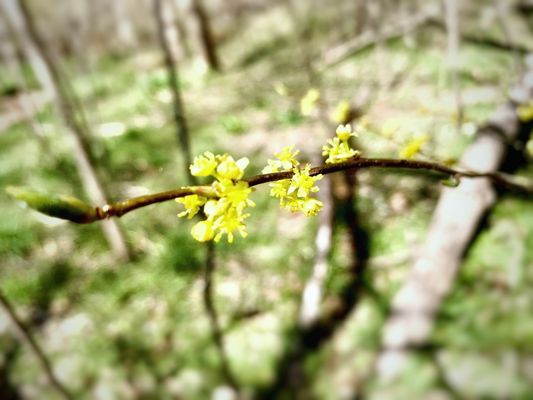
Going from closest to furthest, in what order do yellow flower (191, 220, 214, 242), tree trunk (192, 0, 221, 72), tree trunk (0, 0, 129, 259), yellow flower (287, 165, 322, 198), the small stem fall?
the small stem, yellow flower (191, 220, 214, 242), yellow flower (287, 165, 322, 198), tree trunk (0, 0, 129, 259), tree trunk (192, 0, 221, 72)

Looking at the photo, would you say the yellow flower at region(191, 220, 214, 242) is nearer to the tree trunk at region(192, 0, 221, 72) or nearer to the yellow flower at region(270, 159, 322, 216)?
the yellow flower at region(270, 159, 322, 216)

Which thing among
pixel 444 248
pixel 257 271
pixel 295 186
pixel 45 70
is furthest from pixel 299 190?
pixel 257 271

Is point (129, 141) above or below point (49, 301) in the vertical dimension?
above

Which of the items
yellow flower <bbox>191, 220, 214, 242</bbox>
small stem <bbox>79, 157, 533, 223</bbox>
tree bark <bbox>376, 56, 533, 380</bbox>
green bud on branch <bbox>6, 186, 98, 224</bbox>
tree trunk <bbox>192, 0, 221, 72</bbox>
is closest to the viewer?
green bud on branch <bbox>6, 186, 98, 224</bbox>

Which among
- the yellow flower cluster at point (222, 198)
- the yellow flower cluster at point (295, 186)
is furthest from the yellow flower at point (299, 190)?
the yellow flower cluster at point (222, 198)

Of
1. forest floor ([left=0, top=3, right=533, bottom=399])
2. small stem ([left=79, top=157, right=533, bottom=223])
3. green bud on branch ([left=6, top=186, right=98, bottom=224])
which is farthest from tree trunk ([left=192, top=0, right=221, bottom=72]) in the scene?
green bud on branch ([left=6, top=186, right=98, bottom=224])

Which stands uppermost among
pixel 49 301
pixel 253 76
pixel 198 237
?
pixel 253 76

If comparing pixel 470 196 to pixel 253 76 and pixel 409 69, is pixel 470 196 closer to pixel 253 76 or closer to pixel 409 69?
pixel 409 69

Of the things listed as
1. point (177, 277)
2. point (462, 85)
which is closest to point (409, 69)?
point (462, 85)
